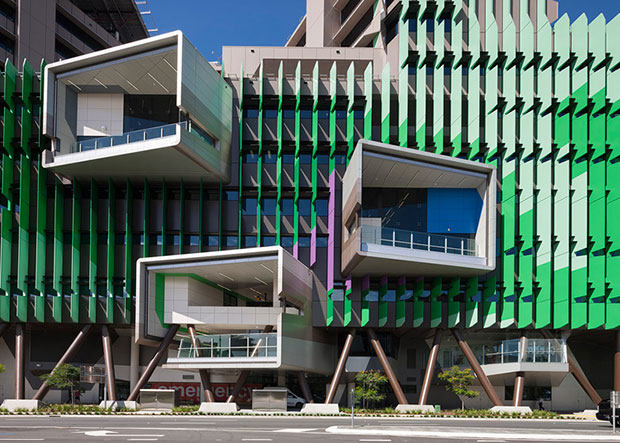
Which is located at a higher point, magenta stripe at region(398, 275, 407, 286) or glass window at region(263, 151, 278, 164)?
glass window at region(263, 151, 278, 164)

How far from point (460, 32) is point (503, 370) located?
22.1 metres

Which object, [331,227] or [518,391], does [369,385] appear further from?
[331,227]

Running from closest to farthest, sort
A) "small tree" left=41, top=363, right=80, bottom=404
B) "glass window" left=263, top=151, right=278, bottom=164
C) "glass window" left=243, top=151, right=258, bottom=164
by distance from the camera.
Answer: "small tree" left=41, top=363, right=80, bottom=404, "glass window" left=243, top=151, right=258, bottom=164, "glass window" left=263, top=151, right=278, bottom=164

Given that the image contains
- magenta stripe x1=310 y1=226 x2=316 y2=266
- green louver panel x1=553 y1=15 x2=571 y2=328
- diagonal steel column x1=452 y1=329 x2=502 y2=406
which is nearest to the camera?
diagonal steel column x1=452 y1=329 x2=502 y2=406

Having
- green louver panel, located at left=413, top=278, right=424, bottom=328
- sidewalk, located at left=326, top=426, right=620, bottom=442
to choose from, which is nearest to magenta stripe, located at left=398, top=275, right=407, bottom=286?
green louver panel, located at left=413, top=278, right=424, bottom=328

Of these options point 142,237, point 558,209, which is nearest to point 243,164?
point 142,237

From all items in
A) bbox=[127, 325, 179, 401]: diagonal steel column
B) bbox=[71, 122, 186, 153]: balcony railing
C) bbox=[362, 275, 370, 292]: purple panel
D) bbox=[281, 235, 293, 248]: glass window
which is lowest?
bbox=[127, 325, 179, 401]: diagonal steel column

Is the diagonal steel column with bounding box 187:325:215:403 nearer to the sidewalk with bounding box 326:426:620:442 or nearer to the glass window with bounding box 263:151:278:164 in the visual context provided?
the glass window with bounding box 263:151:278:164

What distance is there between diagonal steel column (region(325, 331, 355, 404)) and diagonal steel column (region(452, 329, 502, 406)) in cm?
668

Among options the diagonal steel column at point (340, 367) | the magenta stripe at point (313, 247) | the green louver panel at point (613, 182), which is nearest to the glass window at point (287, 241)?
the magenta stripe at point (313, 247)

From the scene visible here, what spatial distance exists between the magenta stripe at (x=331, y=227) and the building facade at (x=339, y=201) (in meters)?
0.14

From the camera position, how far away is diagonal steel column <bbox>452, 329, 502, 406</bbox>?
151 feet

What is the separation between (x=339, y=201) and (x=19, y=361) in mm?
22641

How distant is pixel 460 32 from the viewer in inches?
1972
